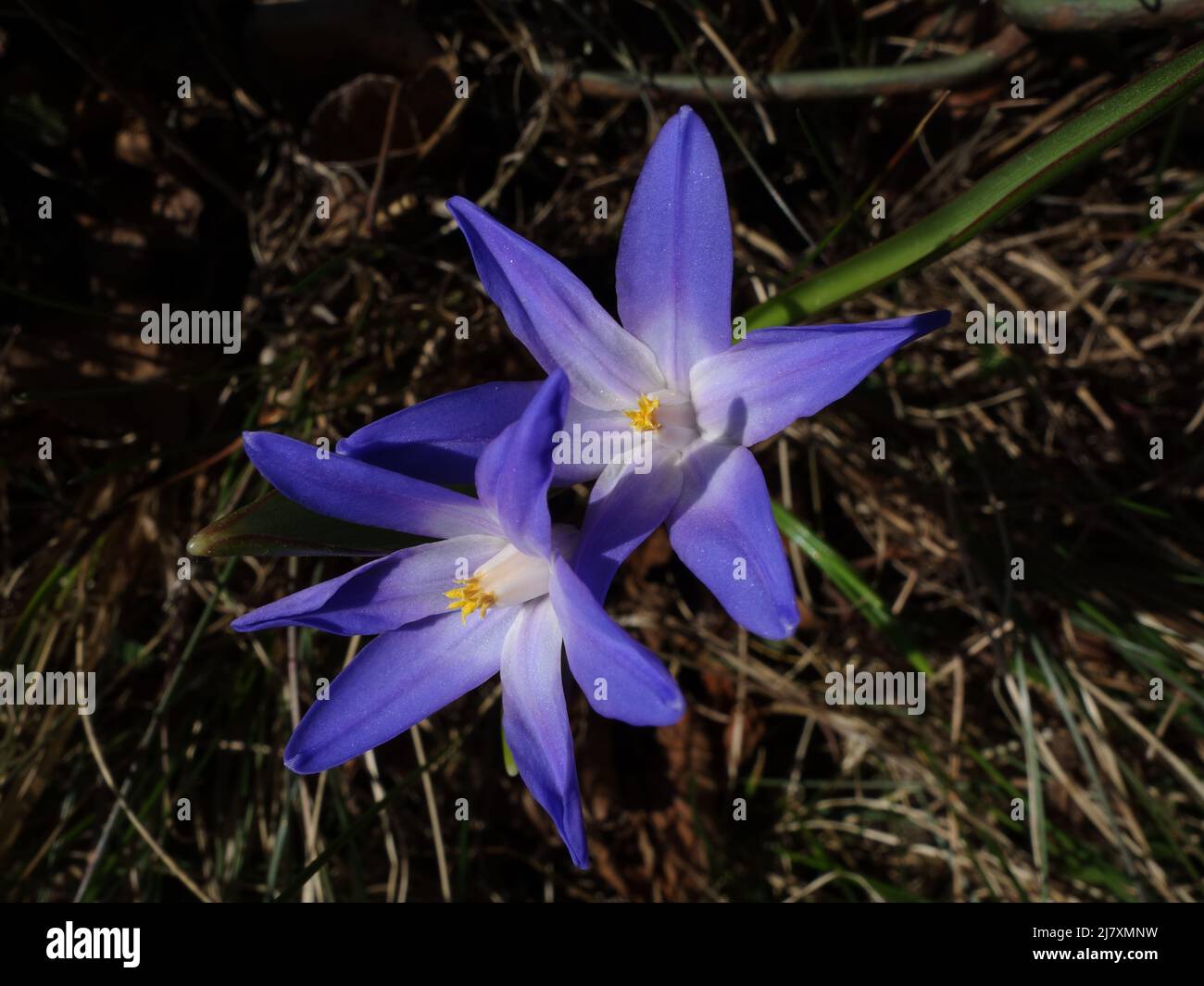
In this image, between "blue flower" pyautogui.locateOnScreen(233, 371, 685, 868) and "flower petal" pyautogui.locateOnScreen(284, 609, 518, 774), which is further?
"flower petal" pyautogui.locateOnScreen(284, 609, 518, 774)

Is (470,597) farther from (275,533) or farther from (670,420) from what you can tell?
(670,420)

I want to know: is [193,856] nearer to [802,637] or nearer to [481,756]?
[481,756]

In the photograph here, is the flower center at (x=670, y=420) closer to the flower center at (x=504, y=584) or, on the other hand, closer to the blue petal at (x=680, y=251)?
the blue petal at (x=680, y=251)

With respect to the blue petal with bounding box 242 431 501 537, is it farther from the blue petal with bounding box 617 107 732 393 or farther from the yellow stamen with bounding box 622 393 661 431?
the blue petal with bounding box 617 107 732 393

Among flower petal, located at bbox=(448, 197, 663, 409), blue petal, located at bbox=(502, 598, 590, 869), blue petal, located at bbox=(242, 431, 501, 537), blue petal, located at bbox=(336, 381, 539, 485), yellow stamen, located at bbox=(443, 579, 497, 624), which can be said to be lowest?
blue petal, located at bbox=(502, 598, 590, 869)

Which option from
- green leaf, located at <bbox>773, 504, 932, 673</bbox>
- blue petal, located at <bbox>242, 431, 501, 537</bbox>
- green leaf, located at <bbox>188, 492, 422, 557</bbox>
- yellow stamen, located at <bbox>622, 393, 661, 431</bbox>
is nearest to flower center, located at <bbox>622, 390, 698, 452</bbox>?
yellow stamen, located at <bbox>622, 393, 661, 431</bbox>
